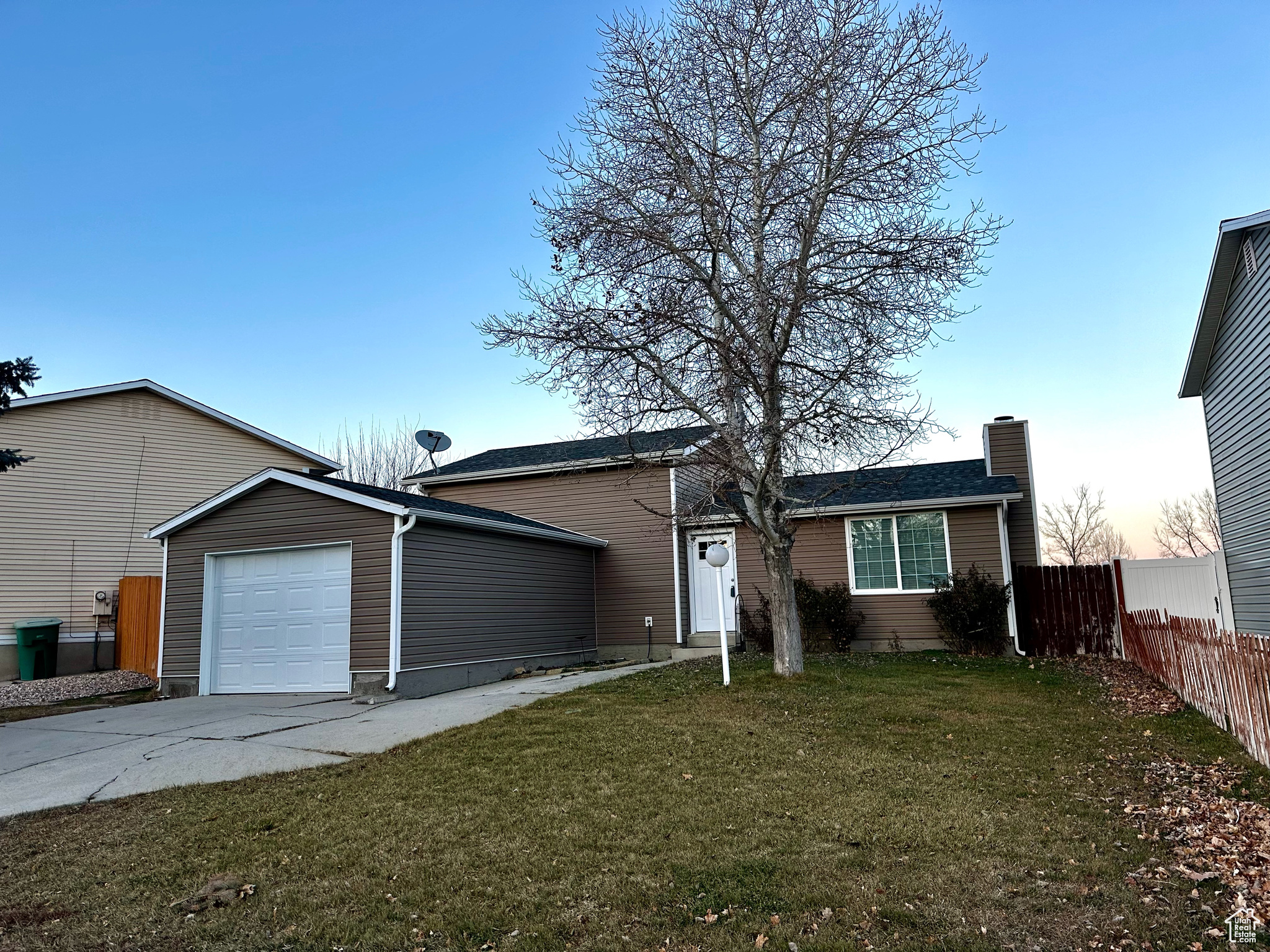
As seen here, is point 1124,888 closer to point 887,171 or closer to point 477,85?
point 887,171

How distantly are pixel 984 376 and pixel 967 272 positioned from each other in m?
6.52

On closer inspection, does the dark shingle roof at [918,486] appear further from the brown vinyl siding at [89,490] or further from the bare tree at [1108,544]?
the bare tree at [1108,544]

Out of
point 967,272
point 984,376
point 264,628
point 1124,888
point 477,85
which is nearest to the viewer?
point 1124,888

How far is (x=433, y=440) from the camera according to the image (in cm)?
1862

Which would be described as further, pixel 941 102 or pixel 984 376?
pixel 984 376

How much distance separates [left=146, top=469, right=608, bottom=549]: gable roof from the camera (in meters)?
11.3

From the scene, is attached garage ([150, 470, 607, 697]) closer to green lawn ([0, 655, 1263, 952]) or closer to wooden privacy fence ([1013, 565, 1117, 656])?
green lawn ([0, 655, 1263, 952])

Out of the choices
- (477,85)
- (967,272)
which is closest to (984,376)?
(967,272)

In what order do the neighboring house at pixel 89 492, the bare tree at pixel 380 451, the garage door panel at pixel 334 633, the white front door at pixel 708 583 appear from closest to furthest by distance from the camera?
the garage door panel at pixel 334 633 < the neighboring house at pixel 89 492 < the white front door at pixel 708 583 < the bare tree at pixel 380 451

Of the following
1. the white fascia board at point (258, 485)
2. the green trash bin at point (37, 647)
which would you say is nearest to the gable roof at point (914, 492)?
the white fascia board at point (258, 485)

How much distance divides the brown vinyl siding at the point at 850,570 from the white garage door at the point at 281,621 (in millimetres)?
8123

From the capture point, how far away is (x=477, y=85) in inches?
546

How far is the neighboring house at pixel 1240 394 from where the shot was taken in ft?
31.6

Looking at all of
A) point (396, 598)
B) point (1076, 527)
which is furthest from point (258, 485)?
point (1076, 527)
